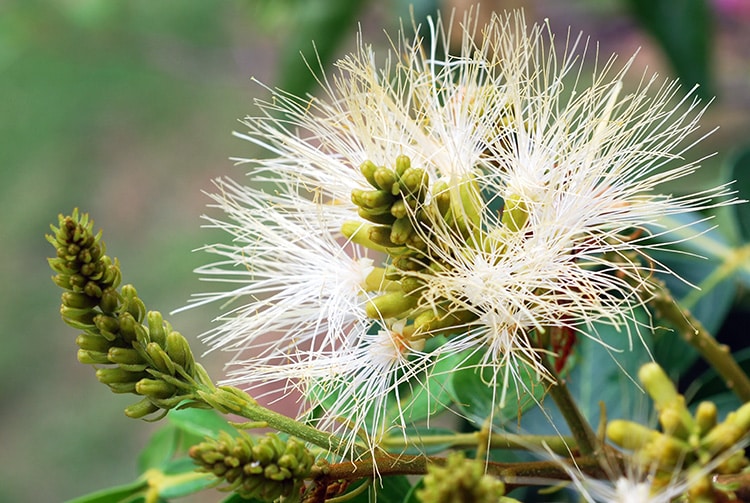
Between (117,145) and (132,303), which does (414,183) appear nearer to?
(132,303)

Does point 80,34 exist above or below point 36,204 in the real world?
above

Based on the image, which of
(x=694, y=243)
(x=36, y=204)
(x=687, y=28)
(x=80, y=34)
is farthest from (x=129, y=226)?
(x=694, y=243)

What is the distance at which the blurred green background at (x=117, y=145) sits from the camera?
2.44 m

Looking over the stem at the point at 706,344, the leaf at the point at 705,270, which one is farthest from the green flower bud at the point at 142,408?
the leaf at the point at 705,270

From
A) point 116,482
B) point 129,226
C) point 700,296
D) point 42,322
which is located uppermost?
point 129,226

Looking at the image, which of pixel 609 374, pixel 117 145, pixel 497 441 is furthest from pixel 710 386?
pixel 117 145

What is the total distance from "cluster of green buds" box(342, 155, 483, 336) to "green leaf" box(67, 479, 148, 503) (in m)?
0.29

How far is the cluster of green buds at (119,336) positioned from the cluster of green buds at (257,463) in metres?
0.05

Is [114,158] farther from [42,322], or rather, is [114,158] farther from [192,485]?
[192,485]

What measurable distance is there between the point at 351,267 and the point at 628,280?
0.19 metres

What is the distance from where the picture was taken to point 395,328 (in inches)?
20.3

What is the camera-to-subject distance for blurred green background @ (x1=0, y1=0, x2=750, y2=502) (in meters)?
2.44

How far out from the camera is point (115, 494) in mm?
659

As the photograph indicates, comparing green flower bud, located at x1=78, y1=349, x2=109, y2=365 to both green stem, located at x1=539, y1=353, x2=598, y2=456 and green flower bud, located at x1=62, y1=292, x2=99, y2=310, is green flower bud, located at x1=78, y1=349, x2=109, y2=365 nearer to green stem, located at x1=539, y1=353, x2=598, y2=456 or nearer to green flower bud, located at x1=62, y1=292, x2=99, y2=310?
green flower bud, located at x1=62, y1=292, x2=99, y2=310
